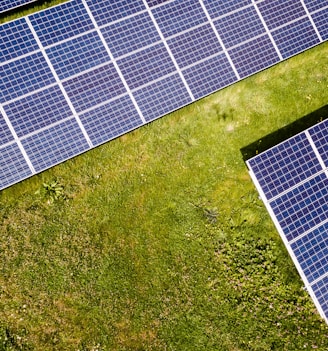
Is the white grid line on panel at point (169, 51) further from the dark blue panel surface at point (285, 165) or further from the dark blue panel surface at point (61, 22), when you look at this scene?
the dark blue panel surface at point (285, 165)

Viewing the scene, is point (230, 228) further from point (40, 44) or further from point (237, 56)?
point (40, 44)

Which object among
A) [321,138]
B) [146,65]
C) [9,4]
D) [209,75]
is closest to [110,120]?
[146,65]

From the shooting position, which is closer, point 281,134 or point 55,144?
point 55,144

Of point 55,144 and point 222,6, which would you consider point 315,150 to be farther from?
point 55,144

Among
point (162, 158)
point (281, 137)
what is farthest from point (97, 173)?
point (281, 137)

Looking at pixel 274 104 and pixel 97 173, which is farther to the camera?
pixel 274 104

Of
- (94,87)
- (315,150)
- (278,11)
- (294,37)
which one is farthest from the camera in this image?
(294,37)
